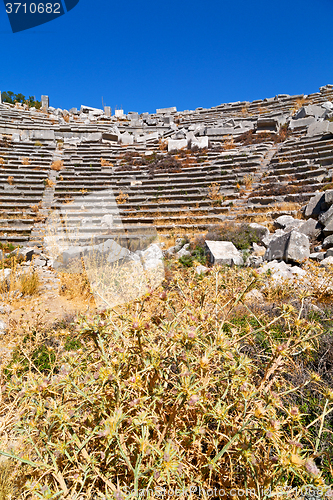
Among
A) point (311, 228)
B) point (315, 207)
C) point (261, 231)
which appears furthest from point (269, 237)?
point (315, 207)

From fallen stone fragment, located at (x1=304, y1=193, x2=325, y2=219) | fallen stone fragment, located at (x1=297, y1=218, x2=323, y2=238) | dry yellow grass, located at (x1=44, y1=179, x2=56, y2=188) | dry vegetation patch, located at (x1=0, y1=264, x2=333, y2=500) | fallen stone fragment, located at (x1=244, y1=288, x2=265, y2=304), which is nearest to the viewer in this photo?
dry vegetation patch, located at (x1=0, y1=264, x2=333, y2=500)

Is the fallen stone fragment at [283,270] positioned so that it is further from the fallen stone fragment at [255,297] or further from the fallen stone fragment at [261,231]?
the fallen stone fragment at [261,231]

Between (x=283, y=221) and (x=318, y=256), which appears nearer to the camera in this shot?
(x=318, y=256)

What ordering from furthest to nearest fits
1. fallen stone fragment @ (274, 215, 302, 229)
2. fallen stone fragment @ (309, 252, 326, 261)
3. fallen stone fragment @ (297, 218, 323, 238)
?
fallen stone fragment @ (274, 215, 302, 229)
fallen stone fragment @ (297, 218, 323, 238)
fallen stone fragment @ (309, 252, 326, 261)

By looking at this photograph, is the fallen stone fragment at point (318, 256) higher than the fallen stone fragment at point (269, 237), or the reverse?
the fallen stone fragment at point (269, 237)

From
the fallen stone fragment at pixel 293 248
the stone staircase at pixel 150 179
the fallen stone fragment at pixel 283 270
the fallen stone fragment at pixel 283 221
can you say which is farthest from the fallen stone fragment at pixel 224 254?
the stone staircase at pixel 150 179

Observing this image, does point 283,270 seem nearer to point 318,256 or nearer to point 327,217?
point 318,256

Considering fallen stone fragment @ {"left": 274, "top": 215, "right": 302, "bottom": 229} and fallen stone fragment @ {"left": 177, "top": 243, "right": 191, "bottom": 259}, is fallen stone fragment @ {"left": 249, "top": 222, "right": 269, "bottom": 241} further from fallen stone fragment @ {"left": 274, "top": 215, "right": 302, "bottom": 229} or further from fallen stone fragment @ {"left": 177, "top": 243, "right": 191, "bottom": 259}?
fallen stone fragment @ {"left": 177, "top": 243, "right": 191, "bottom": 259}

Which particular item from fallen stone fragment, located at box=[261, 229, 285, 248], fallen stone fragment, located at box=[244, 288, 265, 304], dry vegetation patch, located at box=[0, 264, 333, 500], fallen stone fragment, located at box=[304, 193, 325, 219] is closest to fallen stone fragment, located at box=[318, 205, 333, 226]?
fallen stone fragment, located at box=[304, 193, 325, 219]

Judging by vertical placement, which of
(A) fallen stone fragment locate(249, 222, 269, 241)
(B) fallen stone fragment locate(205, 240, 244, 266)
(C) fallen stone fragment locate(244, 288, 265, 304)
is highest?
(A) fallen stone fragment locate(249, 222, 269, 241)

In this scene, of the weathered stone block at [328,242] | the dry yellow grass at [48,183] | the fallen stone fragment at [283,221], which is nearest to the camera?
the weathered stone block at [328,242]

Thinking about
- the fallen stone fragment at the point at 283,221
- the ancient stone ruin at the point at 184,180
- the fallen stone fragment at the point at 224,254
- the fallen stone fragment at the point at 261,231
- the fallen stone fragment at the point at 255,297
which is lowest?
the fallen stone fragment at the point at 255,297

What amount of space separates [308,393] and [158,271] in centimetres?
397

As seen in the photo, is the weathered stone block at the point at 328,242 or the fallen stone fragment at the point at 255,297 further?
the weathered stone block at the point at 328,242
